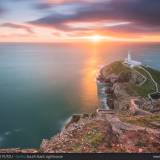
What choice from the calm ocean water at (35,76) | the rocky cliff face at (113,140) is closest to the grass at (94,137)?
the rocky cliff face at (113,140)

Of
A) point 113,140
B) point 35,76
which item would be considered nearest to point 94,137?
point 113,140

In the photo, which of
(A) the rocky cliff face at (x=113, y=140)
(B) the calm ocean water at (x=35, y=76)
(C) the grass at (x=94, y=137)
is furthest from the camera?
(C) the grass at (x=94, y=137)

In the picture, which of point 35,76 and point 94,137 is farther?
point 94,137

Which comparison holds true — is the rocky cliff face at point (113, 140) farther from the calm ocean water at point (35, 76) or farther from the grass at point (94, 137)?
the calm ocean water at point (35, 76)

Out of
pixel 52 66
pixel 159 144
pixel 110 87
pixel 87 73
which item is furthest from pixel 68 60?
pixel 110 87

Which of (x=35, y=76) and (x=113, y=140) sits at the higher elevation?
(x=35, y=76)

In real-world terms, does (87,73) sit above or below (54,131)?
above

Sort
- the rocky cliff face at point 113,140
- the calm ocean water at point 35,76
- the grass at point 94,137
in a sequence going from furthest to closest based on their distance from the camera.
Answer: the grass at point 94,137 < the calm ocean water at point 35,76 < the rocky cliff face at point 113,140

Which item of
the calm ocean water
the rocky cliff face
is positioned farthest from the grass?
the calm ocean water

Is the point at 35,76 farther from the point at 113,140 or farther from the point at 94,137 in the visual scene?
the point at 113,140

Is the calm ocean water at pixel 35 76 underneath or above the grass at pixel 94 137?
above
